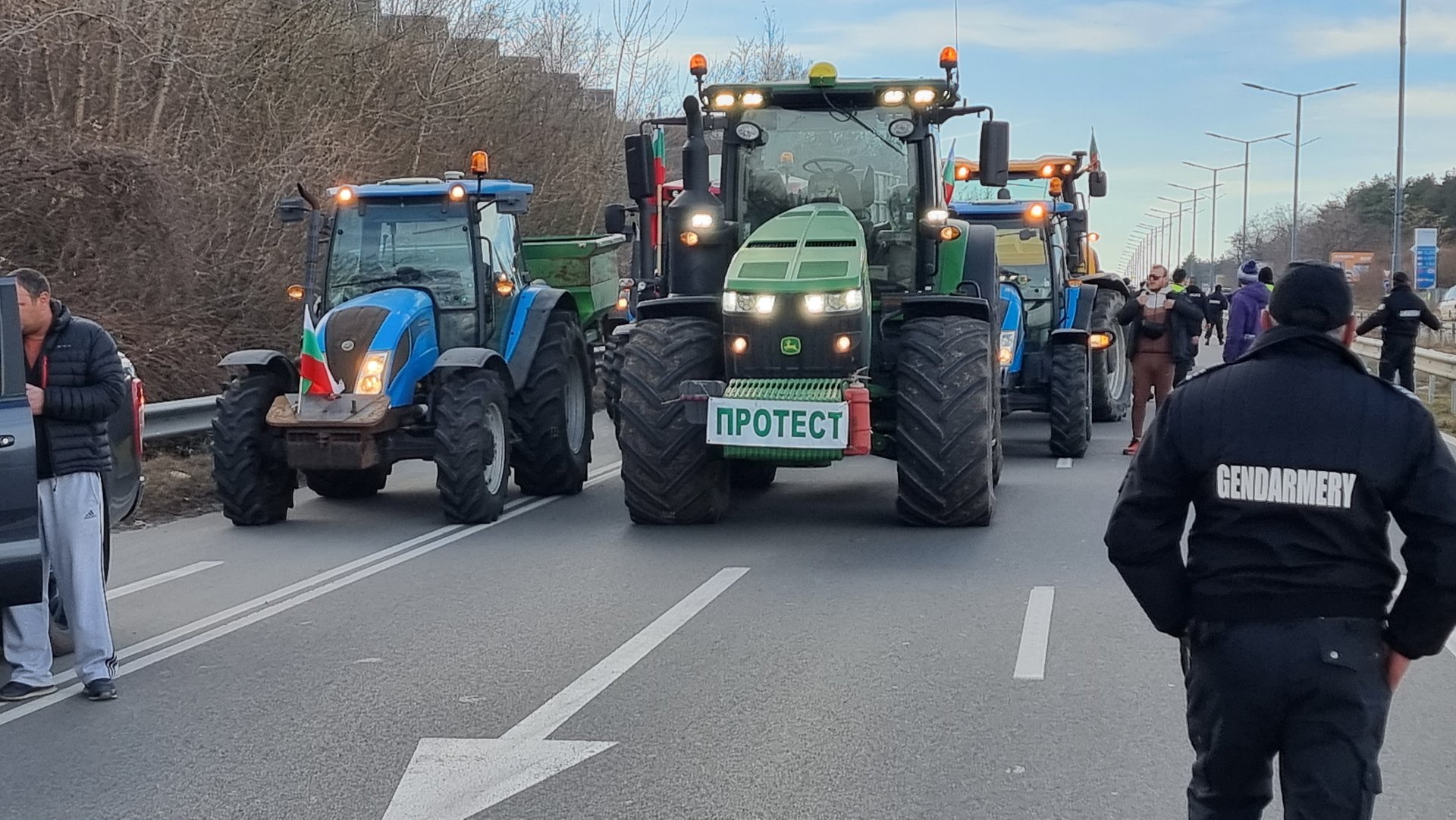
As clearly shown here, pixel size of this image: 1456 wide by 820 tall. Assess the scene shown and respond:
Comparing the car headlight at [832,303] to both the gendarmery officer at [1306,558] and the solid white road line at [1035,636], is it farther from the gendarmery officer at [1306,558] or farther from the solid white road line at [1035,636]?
the gendarmery officer at [1306,558]

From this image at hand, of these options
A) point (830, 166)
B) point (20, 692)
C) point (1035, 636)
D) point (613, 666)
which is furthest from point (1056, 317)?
point (20, 692)

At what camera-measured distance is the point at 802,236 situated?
11.4m

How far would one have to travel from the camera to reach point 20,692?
7160mm

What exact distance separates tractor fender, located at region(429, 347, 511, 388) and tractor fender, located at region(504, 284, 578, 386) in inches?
17.9

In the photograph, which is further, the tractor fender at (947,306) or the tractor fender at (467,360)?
the tractor fender at (467,360)

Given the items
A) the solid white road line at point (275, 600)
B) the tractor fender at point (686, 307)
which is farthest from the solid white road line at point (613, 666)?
the tractor fender at point (686, 307)

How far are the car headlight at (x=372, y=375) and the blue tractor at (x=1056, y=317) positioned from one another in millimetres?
5087

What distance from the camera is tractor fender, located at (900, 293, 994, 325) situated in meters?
11.7

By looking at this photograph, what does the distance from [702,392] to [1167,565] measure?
7.16m

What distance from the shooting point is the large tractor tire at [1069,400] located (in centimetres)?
1592

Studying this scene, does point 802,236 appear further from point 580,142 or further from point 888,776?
point 580,142

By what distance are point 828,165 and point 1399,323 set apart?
1046cm

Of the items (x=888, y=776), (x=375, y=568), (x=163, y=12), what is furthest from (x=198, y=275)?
→ (x=888, y=776)

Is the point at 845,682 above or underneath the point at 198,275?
underneath
